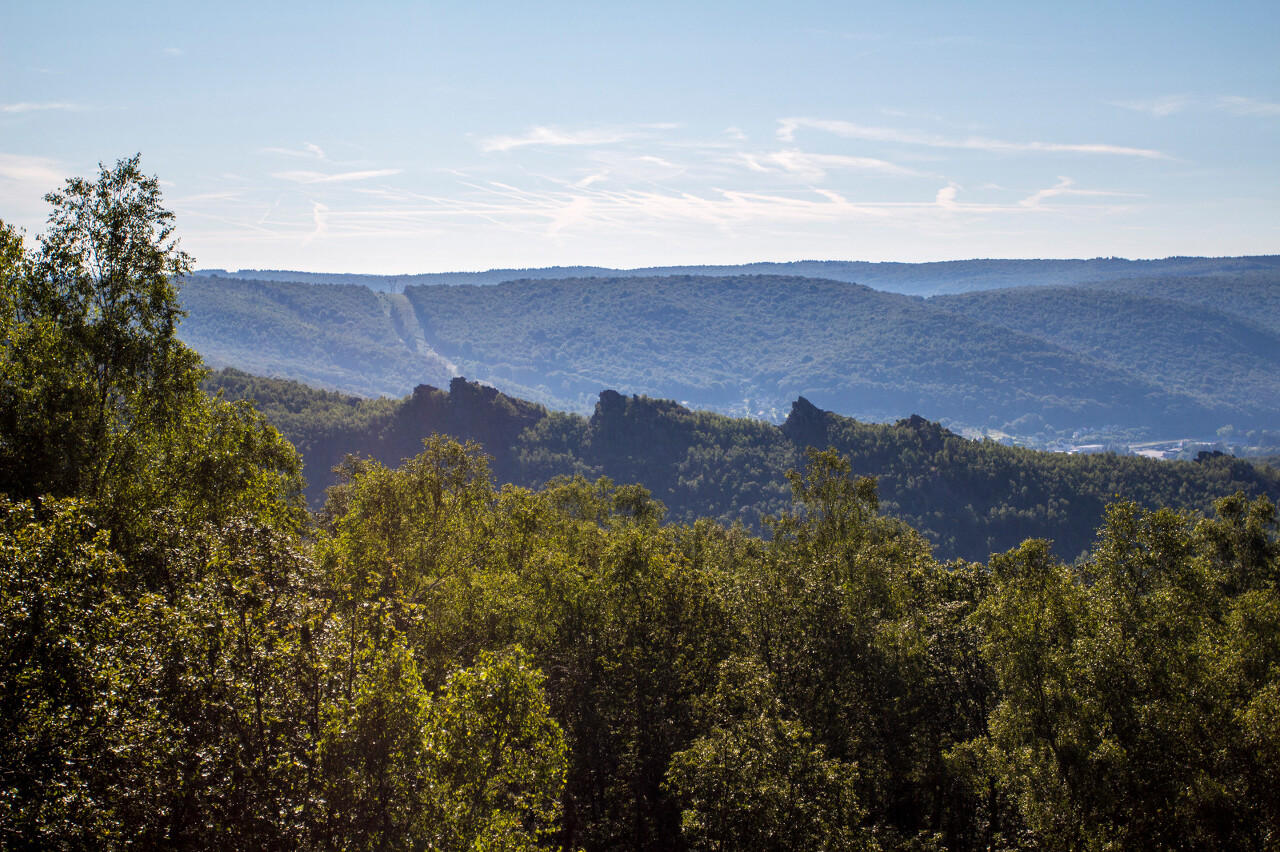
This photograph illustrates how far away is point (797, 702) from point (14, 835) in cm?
2392

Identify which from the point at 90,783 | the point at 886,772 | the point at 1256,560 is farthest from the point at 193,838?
the point at 1256,560

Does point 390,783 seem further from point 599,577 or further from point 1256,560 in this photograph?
point 1256,560

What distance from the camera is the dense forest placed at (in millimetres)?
15648

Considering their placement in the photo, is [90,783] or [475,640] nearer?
[90,783]

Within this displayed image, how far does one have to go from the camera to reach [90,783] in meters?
14.0

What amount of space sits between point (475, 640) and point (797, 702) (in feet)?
46.8

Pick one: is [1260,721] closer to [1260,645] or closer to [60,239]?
[1260,645]

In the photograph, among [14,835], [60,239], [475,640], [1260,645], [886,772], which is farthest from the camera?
[475,640]

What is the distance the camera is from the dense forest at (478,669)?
51.3 ft

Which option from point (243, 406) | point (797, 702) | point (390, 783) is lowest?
point (797, 702)

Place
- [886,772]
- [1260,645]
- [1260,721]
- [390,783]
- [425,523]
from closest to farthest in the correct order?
[390,783] → [1260,721] → [886,772] → [1260,645] → [425,523]

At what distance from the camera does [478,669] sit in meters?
22.0

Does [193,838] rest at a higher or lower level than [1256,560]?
higher

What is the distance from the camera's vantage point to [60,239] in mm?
26594
